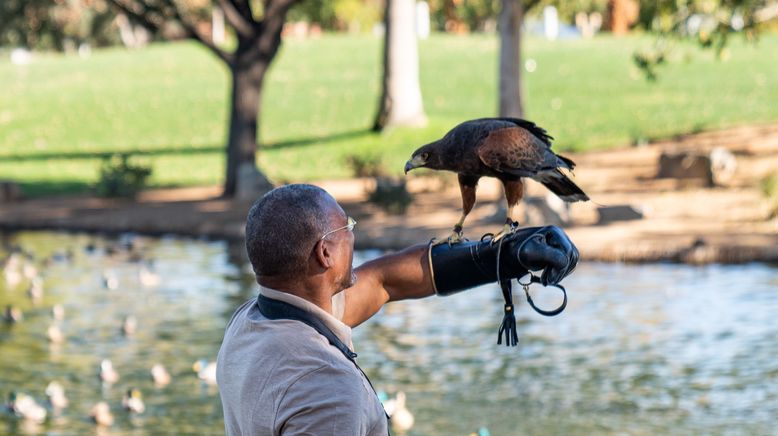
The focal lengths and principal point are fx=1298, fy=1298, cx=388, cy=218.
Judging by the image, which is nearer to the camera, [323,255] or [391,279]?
[323,255]

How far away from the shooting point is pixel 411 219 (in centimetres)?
2011

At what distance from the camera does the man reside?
3.13m

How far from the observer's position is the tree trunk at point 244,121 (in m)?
23.3

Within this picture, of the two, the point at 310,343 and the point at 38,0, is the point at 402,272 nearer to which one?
the point at 310,343

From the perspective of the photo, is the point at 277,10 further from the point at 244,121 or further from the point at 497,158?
the point at 497,158

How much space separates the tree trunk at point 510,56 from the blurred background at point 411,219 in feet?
0.13

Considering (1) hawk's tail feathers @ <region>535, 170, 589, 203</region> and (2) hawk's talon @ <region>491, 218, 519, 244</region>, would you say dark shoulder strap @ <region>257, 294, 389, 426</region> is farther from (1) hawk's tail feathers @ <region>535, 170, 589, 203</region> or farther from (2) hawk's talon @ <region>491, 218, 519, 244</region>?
(1) hawk's tail feathers @ <region>535, 170, 589, 203</region>

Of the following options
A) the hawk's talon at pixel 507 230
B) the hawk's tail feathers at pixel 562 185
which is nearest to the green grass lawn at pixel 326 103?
the hawk's tail feathers at pixel 562 185

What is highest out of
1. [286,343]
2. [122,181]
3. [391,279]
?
[286,343]

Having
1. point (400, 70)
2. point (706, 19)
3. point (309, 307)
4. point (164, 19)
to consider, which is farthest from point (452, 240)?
point (400, 70)

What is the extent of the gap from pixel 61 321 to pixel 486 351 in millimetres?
4655

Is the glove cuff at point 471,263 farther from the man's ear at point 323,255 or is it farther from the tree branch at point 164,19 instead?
the tree branch at point 164,19

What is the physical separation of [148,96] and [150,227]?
2245 centimetres

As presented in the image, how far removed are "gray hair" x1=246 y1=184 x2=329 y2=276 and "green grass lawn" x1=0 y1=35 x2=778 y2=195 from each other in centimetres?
2331
